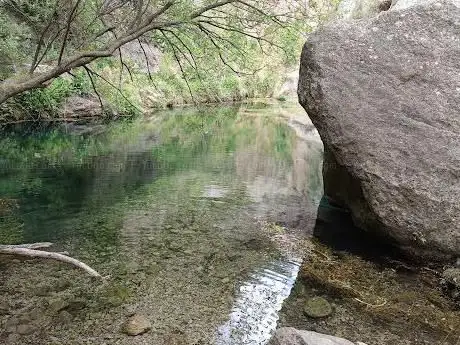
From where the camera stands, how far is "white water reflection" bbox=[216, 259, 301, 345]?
16.8 ft

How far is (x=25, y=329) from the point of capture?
198 inches

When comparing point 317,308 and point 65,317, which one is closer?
point 65,317

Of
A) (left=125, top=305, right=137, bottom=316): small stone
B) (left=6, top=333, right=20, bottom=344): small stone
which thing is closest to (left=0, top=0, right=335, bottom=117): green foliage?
(left=125, top=305, right=137, bottom=316): small stone

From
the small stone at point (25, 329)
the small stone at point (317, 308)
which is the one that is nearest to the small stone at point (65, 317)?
the small stone at point (25, 329)

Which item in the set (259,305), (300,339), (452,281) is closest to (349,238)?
(452,281)

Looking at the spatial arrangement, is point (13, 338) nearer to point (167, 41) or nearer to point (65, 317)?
point (65, 317)

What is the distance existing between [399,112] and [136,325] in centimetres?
469

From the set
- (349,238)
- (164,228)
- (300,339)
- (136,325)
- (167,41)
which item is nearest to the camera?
(300,339)

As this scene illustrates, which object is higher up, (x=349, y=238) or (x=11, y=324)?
(x=349, y=238)

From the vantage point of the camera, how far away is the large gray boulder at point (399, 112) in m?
6.73

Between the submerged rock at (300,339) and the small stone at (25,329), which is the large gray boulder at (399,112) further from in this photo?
the small stone at (25,329)

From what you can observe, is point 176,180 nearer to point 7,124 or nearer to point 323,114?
point 323,114

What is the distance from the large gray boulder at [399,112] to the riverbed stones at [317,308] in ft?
6.16

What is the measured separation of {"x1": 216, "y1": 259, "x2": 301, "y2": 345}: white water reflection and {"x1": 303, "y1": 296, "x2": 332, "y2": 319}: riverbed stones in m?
0.33
